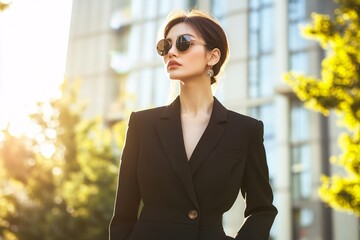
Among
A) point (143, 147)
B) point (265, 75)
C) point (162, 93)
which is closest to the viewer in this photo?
point (143, 147)

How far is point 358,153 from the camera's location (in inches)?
359

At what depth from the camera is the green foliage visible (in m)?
17.4

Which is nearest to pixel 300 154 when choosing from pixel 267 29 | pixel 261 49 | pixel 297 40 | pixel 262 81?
pixel 262 81

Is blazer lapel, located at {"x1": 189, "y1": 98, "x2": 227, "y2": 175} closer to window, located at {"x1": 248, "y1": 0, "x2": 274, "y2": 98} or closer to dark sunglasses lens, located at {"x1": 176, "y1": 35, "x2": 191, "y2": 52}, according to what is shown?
dark sunglasses lens, located at {"x1": 176, "y1": 35, "x2": 191, "y2": 52}

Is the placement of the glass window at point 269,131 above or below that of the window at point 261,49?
below

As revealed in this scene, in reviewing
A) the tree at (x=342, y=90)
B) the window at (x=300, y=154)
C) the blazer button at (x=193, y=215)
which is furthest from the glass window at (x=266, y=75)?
the blazer button at (x=193, y=215)

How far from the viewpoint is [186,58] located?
2.39 m

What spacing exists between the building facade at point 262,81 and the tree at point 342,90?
34.8ft

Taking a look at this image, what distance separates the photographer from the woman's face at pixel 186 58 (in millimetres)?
2381

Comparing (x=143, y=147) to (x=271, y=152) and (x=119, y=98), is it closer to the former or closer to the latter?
(x=271, y=152)

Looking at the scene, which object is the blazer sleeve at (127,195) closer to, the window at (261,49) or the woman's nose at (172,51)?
the woman's nose at (172,51)

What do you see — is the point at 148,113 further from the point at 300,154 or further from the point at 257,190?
the point at 300,154

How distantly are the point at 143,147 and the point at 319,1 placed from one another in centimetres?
2459

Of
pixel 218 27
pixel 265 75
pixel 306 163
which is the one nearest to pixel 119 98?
pixel 265 75
